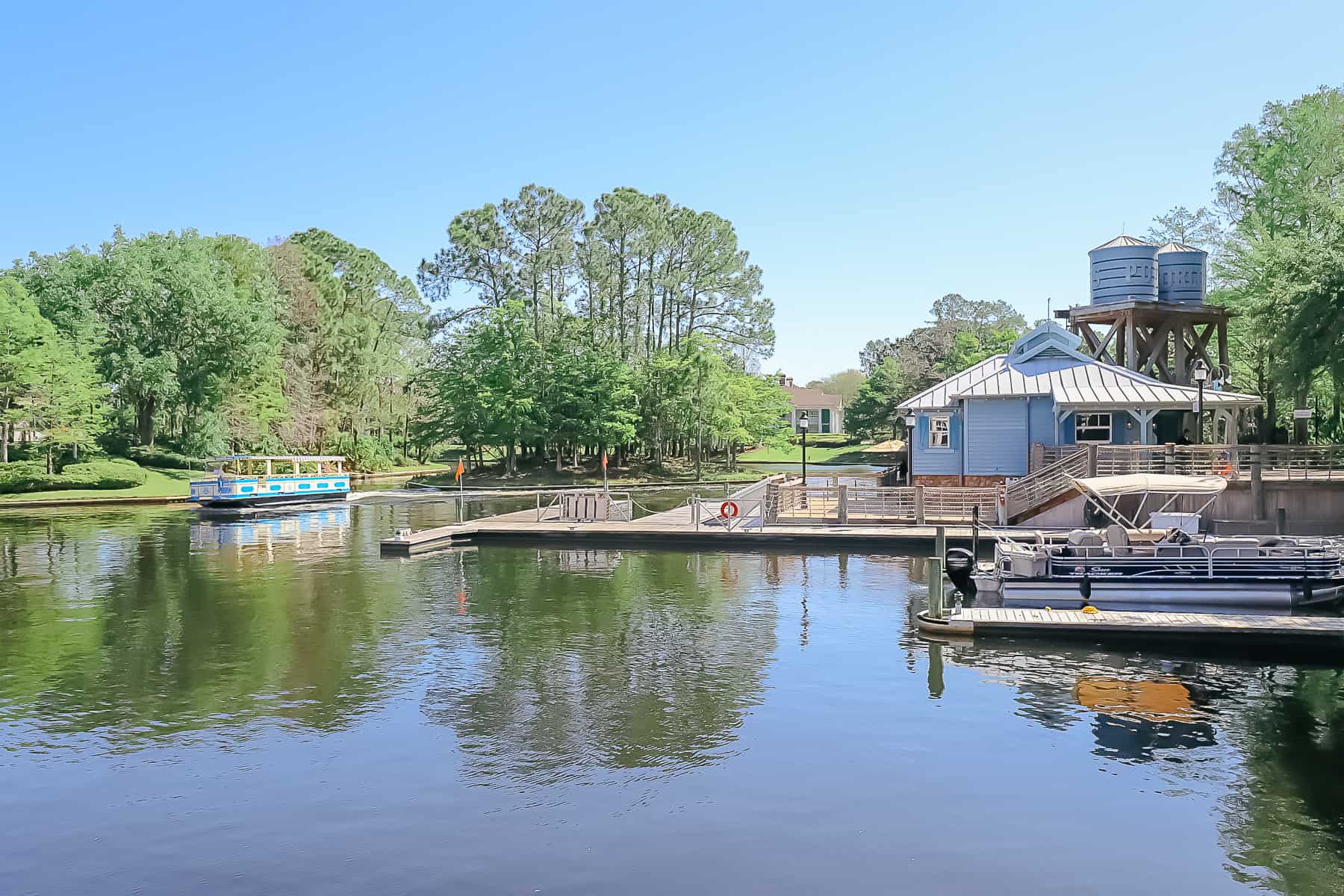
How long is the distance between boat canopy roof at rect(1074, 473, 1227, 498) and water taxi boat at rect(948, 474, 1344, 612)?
350 cm

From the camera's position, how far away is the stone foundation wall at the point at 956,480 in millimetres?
42281

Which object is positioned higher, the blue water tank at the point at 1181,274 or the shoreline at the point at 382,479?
the blue water tank at the point at 1181,274

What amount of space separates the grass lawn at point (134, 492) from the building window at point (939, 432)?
46398 millimetres

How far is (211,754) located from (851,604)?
1605 centimetres

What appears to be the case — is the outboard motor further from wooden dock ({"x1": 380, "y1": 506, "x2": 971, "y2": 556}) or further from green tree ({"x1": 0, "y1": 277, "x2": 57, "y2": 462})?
green tree ({"x1": 0, "y1": 277, "x2": 57, "y2": 462})

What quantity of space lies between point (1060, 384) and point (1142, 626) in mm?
22020

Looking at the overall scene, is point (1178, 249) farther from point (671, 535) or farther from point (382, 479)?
point (382, 479)

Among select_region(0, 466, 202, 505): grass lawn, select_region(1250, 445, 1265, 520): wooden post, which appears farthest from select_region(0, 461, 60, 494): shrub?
select_region(1250, 445, 1265, 520): wooden post

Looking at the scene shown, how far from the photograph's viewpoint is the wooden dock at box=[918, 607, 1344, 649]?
2053 centimetres

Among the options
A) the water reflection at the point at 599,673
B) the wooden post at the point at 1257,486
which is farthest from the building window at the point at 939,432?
the water reflection at the point at 599,673

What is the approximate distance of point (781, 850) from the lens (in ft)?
38.6

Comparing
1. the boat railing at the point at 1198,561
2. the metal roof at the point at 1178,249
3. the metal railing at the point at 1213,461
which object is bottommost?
the boat railing at the point at 1198,561

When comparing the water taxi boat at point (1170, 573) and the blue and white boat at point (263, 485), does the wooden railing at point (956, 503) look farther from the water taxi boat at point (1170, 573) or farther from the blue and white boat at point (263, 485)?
the blue and white boat at point (263, 485)

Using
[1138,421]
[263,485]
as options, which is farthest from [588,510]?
[263,485]
